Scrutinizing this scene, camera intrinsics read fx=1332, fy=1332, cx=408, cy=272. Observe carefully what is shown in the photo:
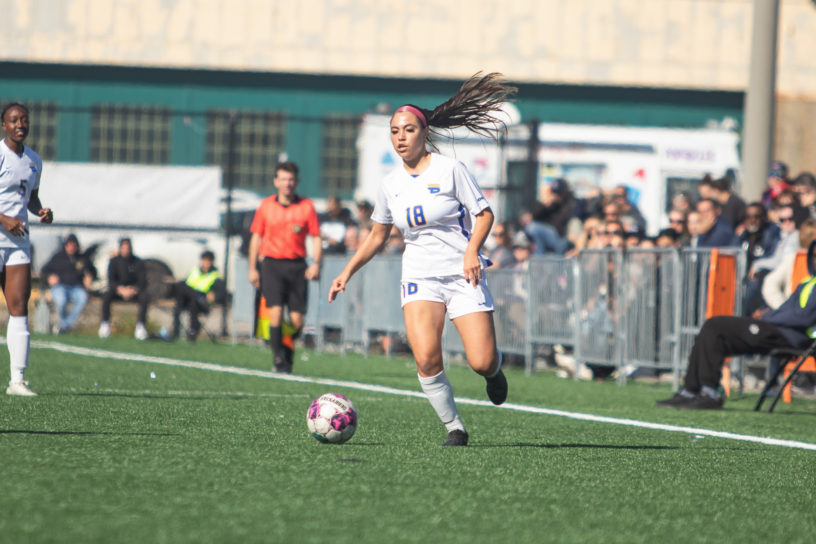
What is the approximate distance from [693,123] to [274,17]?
10806mm

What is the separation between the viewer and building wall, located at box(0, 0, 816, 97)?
107 feet

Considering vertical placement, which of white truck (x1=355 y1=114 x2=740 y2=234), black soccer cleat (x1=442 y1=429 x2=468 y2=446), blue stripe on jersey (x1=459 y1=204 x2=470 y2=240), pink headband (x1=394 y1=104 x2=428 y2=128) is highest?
white truck (x1=355 y1=114 x2=740 y2=234)

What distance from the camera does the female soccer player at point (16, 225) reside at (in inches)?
379

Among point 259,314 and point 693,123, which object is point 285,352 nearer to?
point 259,314

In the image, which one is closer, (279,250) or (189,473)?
(189,473)

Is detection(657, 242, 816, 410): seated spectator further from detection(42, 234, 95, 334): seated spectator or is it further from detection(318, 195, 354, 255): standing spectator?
detection(42, 234, 95, 334): seated spectator

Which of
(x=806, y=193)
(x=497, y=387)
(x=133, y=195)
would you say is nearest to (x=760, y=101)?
(x=806, y=193)

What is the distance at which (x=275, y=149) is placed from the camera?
31.3 m

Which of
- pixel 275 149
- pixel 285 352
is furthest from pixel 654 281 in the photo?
pixel 275 149

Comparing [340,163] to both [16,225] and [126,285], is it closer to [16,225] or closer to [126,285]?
[126,285]

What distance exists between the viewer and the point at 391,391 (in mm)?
12258

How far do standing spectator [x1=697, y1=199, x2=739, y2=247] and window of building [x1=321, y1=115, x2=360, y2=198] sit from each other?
1764 cm

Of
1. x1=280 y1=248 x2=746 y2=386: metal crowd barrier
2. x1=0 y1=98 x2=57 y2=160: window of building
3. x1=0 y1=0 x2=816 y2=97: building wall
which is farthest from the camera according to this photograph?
x1=0 y1=0 x2=816 y2=97: building wall

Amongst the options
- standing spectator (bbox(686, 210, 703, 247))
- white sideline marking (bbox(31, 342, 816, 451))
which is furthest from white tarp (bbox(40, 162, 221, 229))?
standing spectator (bbox(686, 210, 703, 247))
